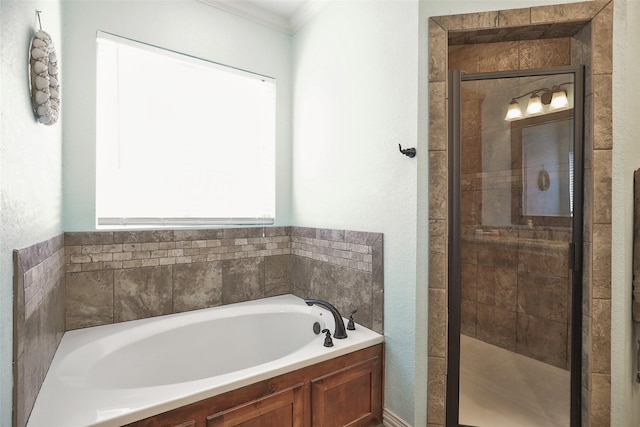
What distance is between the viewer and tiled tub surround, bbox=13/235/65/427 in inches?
39.9

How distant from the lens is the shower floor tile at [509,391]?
1637 mm

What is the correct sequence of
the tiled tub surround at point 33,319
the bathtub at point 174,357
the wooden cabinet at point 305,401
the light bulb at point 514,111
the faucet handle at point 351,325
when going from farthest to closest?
1. the faucet handle at point 351,325
2. the light bulb at point 514,111
3. the wooden cabinet at point 305,401
4. the bathtub at point 174,357
5. the tiled tub surround at point 33,319

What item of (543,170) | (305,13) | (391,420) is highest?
(305,13)

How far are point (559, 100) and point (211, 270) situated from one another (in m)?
2.34

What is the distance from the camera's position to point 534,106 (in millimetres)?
1667

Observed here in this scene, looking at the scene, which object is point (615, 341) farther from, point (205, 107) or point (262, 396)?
point (205, 107)

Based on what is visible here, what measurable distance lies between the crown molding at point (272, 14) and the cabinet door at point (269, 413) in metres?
2.51

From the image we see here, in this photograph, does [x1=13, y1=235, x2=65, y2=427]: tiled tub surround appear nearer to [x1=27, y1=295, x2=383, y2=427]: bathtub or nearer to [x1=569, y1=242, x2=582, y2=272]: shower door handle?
[x1=27, y1=295, x2=383, y2=427]: bathtub

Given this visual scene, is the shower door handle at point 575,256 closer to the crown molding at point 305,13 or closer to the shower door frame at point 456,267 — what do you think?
the shower door frame at point 456,267

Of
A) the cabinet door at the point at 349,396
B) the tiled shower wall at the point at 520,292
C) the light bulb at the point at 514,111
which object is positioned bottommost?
the cabinet door at the point at 349,396

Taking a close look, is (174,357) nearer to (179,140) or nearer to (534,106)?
(179,140)

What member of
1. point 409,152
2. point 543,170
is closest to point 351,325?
point 409,152

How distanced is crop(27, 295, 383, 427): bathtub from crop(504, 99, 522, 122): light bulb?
55.0 inches

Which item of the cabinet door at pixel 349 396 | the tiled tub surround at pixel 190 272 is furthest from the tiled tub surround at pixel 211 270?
the cabinet door at pixel 349 396
